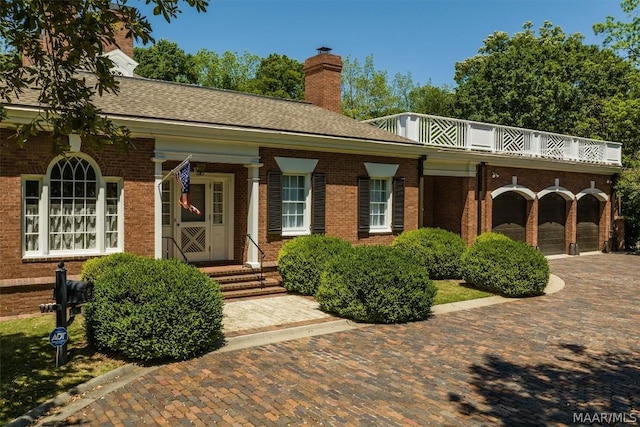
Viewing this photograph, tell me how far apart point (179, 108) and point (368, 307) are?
7735 mm

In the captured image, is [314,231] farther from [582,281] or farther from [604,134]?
[604,134]

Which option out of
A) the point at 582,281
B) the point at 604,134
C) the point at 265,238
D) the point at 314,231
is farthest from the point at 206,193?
the point at 604,134

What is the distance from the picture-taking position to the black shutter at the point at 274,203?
13.7m

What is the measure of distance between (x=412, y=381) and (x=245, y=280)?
7.01m

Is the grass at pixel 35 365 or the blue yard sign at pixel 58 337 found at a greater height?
the blue yard sign at pixel 58 337

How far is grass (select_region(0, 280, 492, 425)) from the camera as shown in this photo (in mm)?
6004

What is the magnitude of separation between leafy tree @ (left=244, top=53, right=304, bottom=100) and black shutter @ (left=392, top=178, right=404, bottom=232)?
99.3ft

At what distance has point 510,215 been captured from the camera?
2138 cm

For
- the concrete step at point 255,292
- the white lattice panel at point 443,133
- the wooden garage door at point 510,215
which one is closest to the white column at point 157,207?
the concrete step at point 255,292

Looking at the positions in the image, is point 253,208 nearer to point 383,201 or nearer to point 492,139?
point 383,201

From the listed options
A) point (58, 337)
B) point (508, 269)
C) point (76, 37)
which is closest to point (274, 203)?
point (508, 269)

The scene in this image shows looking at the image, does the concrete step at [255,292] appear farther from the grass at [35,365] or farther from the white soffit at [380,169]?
the white soffit at [380,169]

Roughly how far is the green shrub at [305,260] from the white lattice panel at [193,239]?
2.40m

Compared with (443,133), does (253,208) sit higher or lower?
lower
